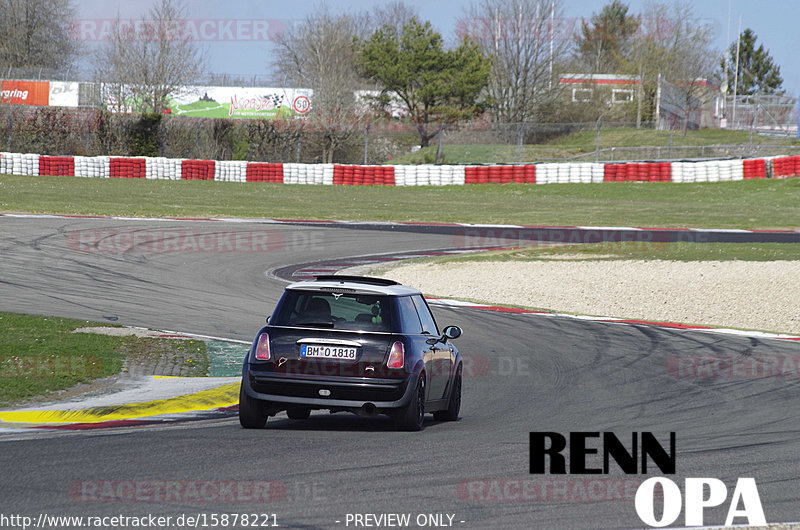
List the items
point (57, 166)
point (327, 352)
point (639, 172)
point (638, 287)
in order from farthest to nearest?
point (57, 166), point (639, 172), point (638, 287), point (327, 352)

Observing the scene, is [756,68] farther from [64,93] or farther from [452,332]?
[452,332]

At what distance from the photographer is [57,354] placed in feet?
35.0

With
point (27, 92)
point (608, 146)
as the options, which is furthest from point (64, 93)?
point (608, 146)

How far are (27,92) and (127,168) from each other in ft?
96.1

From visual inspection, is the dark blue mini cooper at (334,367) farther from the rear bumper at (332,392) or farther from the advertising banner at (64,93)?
the advertising banner at (64,93)

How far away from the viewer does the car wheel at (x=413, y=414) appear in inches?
308

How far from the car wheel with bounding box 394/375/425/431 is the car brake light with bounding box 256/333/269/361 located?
3.83 feet

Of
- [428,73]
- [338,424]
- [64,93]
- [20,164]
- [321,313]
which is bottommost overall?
[338,424]

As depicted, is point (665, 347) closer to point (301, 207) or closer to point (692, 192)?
point (301, 207)

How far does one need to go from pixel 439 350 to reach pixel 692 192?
36.6 meters

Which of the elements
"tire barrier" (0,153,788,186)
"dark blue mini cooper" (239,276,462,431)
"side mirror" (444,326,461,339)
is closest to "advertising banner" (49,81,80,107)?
"tire barrier" (0,153,788,186)

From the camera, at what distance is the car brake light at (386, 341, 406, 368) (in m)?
7.80

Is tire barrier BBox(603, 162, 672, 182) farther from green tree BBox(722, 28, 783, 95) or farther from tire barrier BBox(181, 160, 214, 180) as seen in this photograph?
green tree BBox(722, 28, 783, 95)

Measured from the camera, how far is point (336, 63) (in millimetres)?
81938
